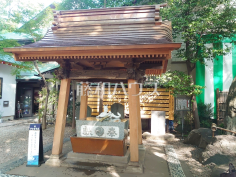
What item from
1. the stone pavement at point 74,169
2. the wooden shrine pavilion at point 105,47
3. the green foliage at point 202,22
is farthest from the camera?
the green foliage at point 202,22

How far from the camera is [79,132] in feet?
16.2

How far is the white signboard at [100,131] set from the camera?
186 inches

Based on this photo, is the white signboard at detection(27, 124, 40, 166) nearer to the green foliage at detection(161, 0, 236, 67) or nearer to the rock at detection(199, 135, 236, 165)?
the rock at detection(199, 135, 236, 165)

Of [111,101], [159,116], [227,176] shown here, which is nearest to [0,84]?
[111,101]

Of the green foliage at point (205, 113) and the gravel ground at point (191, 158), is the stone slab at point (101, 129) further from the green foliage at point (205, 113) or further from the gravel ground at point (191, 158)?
the green foliage at point (205, 113)

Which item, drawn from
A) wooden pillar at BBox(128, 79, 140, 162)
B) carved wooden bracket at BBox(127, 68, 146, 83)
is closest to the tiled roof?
carved wooden bracket at BBox(127, 68, 146, 83)

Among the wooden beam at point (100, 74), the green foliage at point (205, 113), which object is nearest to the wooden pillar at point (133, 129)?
the wooden beam at point (100, 74)

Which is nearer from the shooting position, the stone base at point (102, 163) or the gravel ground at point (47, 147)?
the stone base at point (102, 163)

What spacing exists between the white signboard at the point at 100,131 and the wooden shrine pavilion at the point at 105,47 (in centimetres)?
53

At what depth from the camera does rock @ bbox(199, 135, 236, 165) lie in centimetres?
462

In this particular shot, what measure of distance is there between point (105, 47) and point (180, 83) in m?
5.80

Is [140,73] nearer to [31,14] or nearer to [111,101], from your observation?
[111,101]

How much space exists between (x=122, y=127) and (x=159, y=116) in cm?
424

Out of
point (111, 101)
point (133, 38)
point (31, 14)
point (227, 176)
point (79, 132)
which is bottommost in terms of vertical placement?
point (227, 176)
